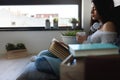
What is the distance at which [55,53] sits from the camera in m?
1.51

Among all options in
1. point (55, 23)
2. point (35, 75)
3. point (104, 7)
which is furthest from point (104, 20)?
point (55, 23)

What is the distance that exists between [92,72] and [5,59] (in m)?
2.42

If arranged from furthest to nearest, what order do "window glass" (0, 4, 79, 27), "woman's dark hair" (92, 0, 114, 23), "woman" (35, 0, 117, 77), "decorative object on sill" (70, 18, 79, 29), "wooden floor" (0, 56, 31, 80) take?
"window glass" (0, 4, 79, 27), "decorative object on sill" (70, 18, 79, 29), "wooden floor" (0, 56, 31, 80), "woman's dark hair" (92, 0, 114, 23), "woman" (35, 0, 117, 77)

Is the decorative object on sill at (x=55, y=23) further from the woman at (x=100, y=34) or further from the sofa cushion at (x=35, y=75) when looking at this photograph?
the sofa cushion at (x=35, y=75)

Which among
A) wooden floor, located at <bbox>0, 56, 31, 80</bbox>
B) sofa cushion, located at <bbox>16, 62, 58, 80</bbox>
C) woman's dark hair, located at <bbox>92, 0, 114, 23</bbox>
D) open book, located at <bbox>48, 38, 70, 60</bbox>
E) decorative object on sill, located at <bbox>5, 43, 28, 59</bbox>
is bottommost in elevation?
wooden floor, located at <bbox>0, 56, 31, 80</bbox>

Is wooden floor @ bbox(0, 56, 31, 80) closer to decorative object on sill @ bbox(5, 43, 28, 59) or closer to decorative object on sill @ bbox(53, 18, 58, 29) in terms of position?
decorative object on sill @ bbox(5, 43, 28, 59)

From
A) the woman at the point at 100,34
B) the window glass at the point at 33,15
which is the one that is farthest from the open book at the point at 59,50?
the window glass at the point at 33,15

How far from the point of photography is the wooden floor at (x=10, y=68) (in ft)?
6.94

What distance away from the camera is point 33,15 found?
3.53 metres

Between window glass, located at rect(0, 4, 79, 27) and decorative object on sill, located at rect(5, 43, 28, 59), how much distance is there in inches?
16.8

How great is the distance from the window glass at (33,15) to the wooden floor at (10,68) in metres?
0.72

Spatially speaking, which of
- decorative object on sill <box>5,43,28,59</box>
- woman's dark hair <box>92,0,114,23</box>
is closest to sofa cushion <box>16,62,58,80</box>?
woman's dark hair <box>92,0,114,23</box>

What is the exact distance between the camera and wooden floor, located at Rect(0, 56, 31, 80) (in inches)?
83.2

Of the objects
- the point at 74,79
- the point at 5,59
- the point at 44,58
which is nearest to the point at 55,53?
the point at 44,58
